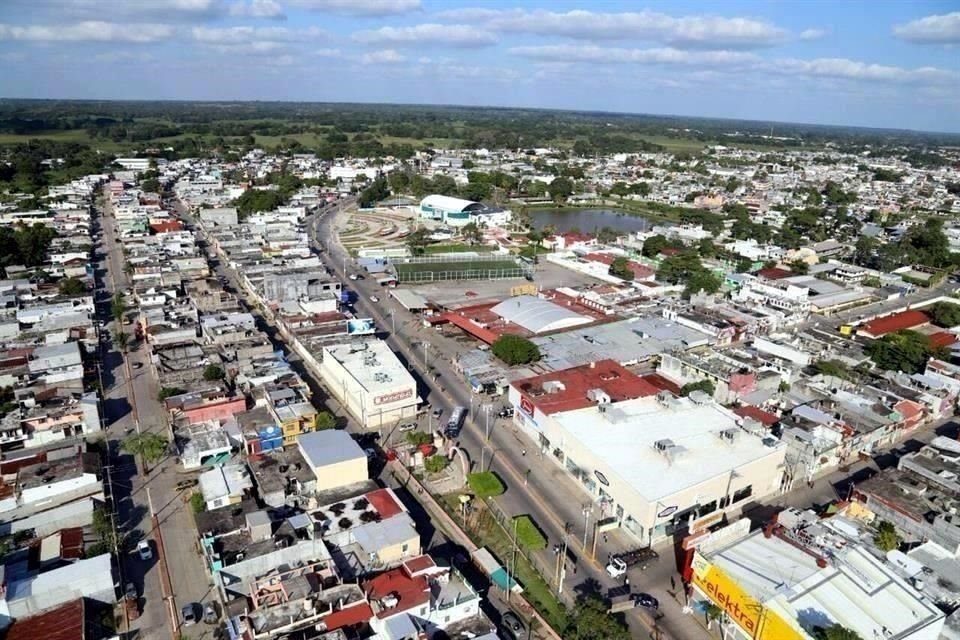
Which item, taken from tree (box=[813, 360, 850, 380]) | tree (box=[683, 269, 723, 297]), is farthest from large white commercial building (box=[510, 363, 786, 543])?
tree (box=[683, 269, 723, 297])

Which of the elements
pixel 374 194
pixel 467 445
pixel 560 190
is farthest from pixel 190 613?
pixel 560 190

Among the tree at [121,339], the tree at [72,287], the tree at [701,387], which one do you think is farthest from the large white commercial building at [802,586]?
the tree at [72,287]

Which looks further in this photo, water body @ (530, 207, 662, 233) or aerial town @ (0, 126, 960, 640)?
water body @ (530, 207, 662, 233)

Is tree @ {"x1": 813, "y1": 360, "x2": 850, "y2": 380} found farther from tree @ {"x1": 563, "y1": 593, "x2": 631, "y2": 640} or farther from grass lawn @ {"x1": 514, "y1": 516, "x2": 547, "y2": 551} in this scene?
tree @ {"x1": 563, "y1": 593, "x2": 631, "y2": 640}

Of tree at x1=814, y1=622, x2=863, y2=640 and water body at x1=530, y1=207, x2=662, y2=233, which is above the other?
water body at x1=530, y1=207, x2=662, y2=233

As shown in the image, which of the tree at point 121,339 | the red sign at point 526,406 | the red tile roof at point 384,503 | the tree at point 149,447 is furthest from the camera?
the tree at point 121,339

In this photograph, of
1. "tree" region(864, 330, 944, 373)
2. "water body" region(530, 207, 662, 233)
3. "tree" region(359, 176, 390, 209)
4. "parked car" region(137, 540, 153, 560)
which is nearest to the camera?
"parked car" region(137, 540, 153, 560)

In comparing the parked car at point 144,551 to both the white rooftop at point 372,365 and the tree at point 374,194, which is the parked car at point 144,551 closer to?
the white rooftop at point 372,365
